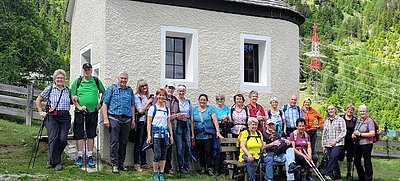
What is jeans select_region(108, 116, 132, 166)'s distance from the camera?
26.9 ft

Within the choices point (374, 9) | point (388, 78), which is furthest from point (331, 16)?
point (388, 78)

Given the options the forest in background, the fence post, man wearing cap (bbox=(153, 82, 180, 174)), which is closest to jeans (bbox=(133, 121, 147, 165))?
man wearing cap (bbox=(153, 82, 180, 174))

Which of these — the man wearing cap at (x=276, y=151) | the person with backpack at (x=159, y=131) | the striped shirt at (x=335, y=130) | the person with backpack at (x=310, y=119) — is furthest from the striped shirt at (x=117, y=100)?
the striped shirt at (x=335, y=130)

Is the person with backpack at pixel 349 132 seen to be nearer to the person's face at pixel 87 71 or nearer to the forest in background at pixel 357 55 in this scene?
the person's face at pixel 87 71

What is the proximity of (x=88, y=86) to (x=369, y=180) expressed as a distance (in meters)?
5.78

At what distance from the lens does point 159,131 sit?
791 centimetres

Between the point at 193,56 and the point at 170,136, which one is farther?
the point at 193,56

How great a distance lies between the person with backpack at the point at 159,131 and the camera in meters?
7.88

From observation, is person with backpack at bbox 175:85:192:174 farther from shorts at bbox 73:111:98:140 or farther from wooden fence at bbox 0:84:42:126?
wooden fence at bbox 0:84:42:126

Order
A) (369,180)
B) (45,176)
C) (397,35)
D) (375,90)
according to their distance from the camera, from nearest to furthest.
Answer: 1. (45,176)
2. (369,180)
3. (375,90)
4. (397,35)

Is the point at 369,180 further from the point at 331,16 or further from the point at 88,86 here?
the point at 331,16

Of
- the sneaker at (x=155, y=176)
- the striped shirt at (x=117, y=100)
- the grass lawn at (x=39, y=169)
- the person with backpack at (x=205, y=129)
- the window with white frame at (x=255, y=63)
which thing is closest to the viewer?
the grass lawn at (x=39, y=169)

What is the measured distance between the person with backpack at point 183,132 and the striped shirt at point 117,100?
987 millimetres

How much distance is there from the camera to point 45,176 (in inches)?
283
